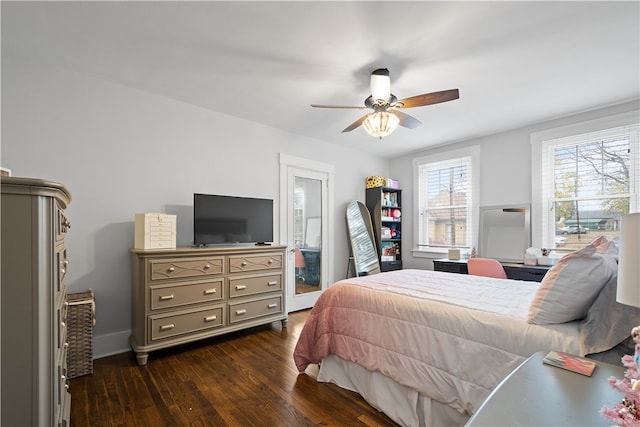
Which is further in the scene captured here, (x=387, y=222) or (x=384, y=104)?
(x=387, y=222)

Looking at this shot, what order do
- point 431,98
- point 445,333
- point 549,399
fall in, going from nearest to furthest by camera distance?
1. point 549,399
2. point 445,333
3. point 431,98

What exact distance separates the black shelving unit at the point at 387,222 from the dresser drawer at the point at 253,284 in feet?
6.72

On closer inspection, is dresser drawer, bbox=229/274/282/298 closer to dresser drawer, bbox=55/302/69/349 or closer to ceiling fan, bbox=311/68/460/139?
dresser drawer, bbox=55/302/69/349

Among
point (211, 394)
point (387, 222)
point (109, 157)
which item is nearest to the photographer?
point (211, 394)

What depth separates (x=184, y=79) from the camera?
2.73 meters

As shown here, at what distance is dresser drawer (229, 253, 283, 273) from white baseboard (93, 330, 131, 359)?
3.79ft

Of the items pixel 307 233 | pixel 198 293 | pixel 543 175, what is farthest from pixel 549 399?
pixel 543 175

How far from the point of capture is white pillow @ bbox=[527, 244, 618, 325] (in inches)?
53.7

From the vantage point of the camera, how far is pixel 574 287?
54.6 inches

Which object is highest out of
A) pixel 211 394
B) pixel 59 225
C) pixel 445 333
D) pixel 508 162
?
pixel 508 162

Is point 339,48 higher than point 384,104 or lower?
higher

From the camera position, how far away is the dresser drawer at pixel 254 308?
3.07 m

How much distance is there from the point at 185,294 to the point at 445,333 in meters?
2.22

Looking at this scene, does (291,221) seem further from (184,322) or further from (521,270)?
(521,270)
